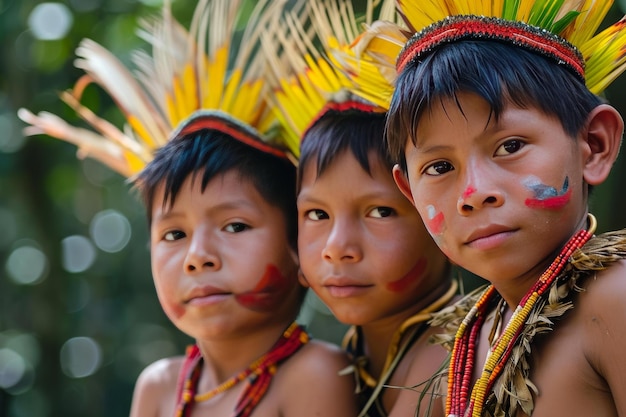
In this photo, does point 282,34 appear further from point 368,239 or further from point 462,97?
point 462,97

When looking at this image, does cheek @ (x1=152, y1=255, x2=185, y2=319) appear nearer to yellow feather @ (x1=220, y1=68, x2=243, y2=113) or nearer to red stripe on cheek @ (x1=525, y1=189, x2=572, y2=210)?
yellow feather @ (x1=220, y1=68, x2=243, y2=113)

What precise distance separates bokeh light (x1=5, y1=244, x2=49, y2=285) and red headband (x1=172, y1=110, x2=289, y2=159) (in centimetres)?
307

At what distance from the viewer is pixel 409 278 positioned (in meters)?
2.34

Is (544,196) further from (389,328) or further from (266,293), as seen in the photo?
(266,293)

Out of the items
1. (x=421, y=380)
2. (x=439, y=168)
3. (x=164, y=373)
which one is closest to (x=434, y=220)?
(x=439, y=168)

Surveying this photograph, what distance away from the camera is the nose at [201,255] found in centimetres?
250

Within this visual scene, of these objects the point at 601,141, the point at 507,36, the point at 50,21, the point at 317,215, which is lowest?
the point at 317,215

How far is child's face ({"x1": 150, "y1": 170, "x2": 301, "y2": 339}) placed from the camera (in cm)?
250

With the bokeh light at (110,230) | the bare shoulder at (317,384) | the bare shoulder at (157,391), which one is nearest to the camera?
the bare shoulder at (317,384)

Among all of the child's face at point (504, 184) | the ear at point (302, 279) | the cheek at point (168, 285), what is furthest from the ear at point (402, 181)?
the cheek at point (168, 285)

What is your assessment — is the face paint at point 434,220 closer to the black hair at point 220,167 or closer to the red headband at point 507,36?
the red headband at point 507,36

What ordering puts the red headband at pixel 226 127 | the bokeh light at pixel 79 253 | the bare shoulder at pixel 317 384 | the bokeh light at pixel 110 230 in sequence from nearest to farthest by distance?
the bare shoulder at pixel 317 384
the red headband at pixel 226 127
the bokeh light at pixel 79 253
the bokeh light at pixel 110 230

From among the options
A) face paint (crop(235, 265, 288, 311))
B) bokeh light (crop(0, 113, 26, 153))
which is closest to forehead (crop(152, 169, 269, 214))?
face paint (crop(235, 265, 288, 311))

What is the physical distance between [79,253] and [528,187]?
4.68 metres
